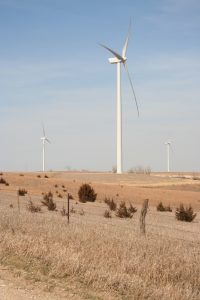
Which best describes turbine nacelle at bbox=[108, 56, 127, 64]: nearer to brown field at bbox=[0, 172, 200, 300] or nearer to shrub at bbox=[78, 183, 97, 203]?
shrub at bbox=[78, 183, 97, 203]

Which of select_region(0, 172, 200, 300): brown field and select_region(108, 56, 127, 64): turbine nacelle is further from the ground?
select_region(108, 56, 127, 64): turbine nacelle

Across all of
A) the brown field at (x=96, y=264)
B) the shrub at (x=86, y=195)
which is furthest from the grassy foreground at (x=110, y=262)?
the shrub at (x=86, y=195)

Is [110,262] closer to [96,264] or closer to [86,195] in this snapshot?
[96,264]

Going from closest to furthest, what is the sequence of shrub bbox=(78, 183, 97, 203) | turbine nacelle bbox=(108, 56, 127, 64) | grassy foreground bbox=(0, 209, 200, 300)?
1. grassy foreground bbox=(0, 209, 200, 300)
2. shrub bbox=(78, 183, 97, 203)
3. turbine nacelle bbox=(108, 56, 127, 64)

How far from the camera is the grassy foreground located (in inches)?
445

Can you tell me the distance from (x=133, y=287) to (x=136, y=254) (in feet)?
13.5

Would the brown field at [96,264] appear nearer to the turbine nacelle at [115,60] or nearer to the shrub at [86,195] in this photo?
the shrub at [86,195]

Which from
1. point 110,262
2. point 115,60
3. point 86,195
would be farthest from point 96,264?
point 115,60

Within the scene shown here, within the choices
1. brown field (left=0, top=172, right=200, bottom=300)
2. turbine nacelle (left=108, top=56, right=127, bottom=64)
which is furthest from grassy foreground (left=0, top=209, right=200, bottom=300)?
turbine nacelle (left=108, top=56, right=127, bottom=64)

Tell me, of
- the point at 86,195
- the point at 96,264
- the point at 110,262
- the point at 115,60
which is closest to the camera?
the point at 96,264

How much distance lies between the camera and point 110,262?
45.4 feet

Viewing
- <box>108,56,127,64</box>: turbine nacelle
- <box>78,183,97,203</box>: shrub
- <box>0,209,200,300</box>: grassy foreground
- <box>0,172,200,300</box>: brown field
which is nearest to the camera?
<box>0,172,200,300</box>: brown field

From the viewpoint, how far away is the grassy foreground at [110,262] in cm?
1131

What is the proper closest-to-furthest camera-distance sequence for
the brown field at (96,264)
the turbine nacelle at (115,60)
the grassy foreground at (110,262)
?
the brown field at (96,264)
the grassy foreground at (110,262)
the turbine nacelle at (115,60)
